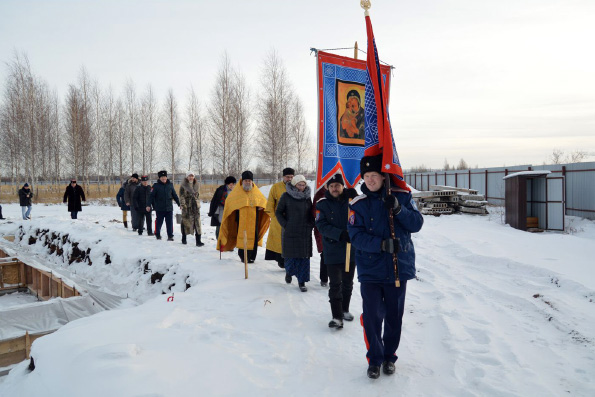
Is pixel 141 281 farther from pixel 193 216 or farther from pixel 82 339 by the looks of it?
pixel 82 339

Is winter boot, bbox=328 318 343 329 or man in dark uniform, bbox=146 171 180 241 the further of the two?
man in dark uniform, bbox=146 171 180 241

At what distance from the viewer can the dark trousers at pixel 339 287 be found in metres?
4.24

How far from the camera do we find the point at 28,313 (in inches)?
260

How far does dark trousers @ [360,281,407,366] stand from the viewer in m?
3.09

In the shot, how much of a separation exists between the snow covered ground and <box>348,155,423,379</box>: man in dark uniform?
0.29m

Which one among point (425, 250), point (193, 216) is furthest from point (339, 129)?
point (193, 216)

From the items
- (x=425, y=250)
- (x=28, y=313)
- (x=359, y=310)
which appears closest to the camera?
(x=359, y=310)

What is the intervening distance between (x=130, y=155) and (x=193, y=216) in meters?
32.6

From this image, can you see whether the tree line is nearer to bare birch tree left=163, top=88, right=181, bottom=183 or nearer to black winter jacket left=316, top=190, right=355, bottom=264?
bare birch tree left=163, top=88, right=181, bottom=183

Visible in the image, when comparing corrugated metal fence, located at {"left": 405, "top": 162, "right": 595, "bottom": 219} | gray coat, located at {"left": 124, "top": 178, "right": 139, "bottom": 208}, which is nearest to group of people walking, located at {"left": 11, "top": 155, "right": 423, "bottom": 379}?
gray coat, located at {"left": 124, "top": 178, "right": 139, "bottom": 208}

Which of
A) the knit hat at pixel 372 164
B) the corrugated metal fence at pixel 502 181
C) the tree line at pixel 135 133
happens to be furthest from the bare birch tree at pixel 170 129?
the knit hat at pixel 372 164

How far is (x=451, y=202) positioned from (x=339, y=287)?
13065mm

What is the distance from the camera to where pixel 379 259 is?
309 centimetres

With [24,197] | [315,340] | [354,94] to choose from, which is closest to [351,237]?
[315,340]
